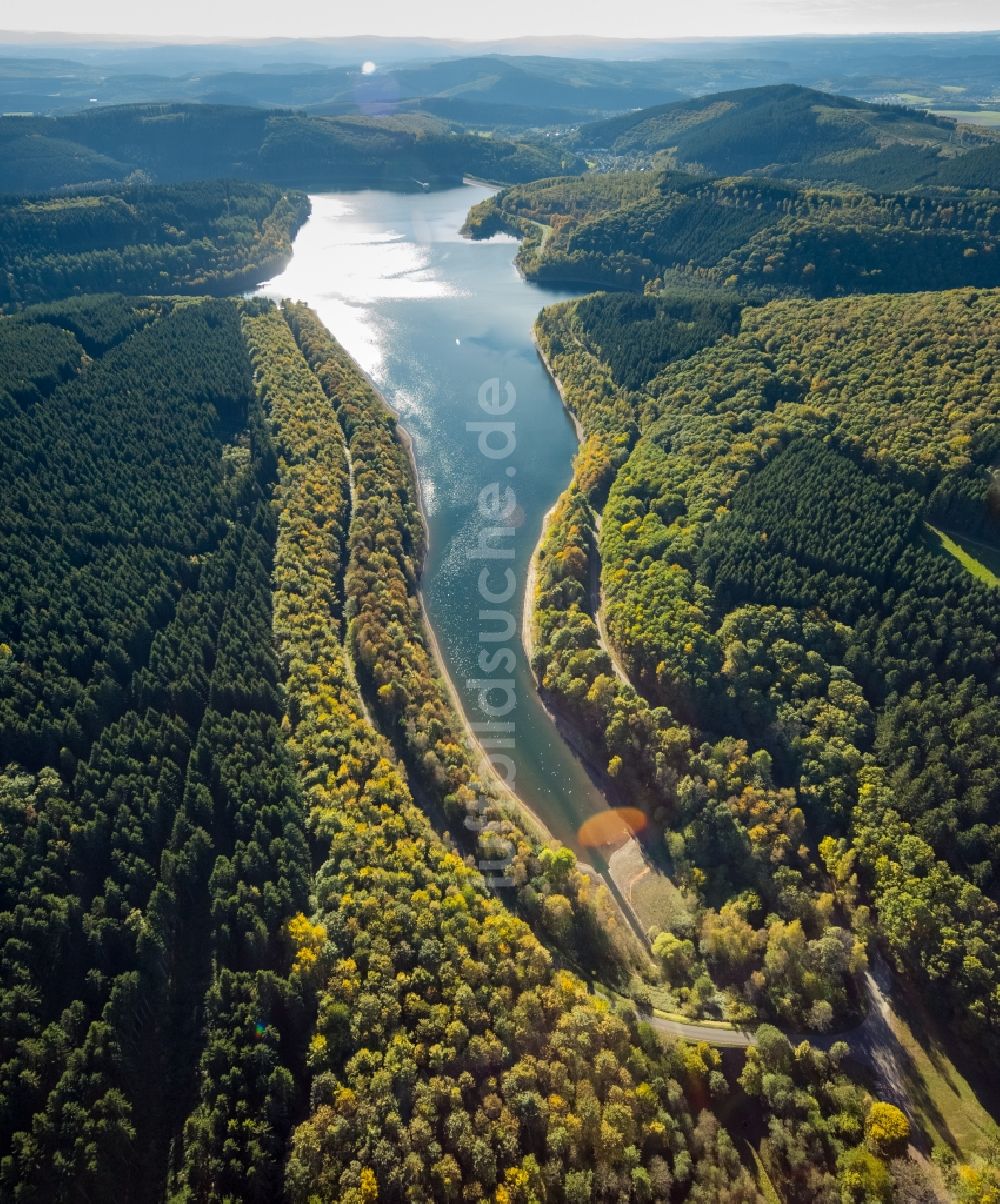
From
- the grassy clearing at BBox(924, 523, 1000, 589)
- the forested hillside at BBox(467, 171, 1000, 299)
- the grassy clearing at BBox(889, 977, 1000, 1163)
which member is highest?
the forested hillside at BBox(467, 171, 1000, 299)

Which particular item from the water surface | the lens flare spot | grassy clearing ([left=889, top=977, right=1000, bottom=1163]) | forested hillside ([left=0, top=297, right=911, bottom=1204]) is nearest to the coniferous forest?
grassy clearing ([left=889, top=977, right=1000, bottom=1163])

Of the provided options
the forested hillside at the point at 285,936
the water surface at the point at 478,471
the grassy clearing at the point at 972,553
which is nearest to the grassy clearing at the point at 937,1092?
the forested hillside at the point at 285,936

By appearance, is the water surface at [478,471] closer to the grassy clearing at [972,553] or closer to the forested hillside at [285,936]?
the forested hillside at [285,936]

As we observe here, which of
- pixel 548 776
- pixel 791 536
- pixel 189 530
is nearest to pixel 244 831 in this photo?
pixel 548 776

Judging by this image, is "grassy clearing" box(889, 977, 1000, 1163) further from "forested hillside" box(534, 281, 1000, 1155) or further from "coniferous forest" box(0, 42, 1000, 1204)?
"forested hillside" box(534, 281, 1000, 1155)

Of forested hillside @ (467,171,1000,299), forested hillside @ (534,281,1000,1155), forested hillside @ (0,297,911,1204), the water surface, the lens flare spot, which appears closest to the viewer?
forested hillside @ (0,297,911,1204)

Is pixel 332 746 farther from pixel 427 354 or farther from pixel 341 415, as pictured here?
pixel 427 354

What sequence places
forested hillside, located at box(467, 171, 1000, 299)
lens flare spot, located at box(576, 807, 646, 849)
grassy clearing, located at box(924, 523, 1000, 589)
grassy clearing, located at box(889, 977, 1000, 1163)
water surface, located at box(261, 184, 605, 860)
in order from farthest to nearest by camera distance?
forested hillside, located at box(467, 171, 1000, 299) < grassy clearing, located at box(924, 523, 1000, 589) < water surface, located at box(261, 184, 605, 860) < lens flare spot, located at box(576, 807, 646, 849) < grassy clearing, located at box(889, 977, 1000, 1163)
